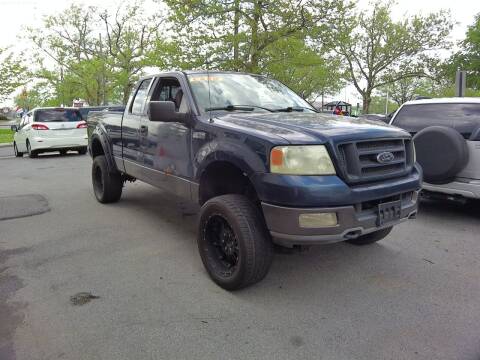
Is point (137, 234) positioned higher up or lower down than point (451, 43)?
lower down

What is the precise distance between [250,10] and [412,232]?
1251cm

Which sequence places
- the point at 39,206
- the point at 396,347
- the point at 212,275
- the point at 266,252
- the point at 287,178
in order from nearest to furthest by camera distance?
the point at 396,347 < the point at 287,178 < the point at 266,252 < the point at 212,275 < the point at 39,206

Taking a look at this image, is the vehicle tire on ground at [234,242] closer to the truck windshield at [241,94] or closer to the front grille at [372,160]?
the front grille at [372,160]

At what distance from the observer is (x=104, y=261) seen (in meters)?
4.09

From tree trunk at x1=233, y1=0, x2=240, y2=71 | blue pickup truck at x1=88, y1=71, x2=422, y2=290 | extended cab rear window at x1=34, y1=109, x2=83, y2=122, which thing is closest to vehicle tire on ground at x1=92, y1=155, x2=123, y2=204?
blue pickup truck at x1=88, y1=71, x2=422, y2=290

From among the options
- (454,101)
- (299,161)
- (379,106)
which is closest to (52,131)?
(454,101)

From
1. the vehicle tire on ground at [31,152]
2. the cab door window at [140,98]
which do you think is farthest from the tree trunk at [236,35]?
the cab door window at [140,98]

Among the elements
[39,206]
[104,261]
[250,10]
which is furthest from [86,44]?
[104,261]

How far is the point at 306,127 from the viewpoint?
3.22m

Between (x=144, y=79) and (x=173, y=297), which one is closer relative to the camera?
(x=173, y=297)

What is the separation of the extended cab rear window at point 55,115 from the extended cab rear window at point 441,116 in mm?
10481

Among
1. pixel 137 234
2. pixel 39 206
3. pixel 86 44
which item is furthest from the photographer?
pixel 86 44

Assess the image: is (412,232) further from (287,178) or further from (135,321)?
(135,321)

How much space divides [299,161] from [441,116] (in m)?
3.86
